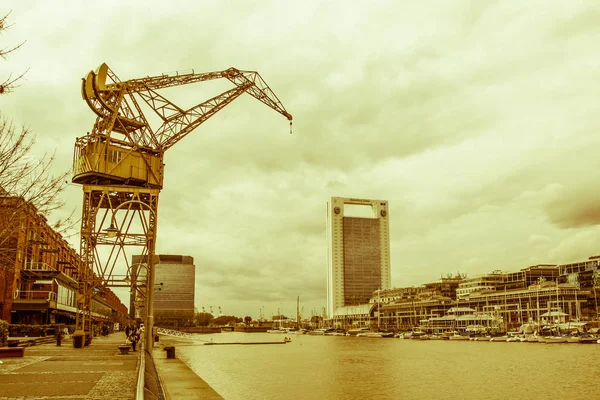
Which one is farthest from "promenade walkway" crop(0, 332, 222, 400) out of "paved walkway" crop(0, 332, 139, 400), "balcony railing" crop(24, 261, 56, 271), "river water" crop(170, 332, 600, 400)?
"balcony railing" crop(24, 261, 56, 271)

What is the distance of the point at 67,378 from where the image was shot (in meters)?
22.0

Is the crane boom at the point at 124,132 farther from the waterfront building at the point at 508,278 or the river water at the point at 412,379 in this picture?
the waterfront building at the point at 508,278

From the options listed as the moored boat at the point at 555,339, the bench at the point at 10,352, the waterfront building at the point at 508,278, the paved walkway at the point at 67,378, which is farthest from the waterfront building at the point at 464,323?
the bench at the point at 10,352

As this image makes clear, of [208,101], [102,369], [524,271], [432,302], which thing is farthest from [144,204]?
[524,271]

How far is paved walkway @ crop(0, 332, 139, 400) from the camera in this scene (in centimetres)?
1783

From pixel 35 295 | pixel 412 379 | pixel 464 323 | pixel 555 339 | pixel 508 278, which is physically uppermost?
pixel 508 278

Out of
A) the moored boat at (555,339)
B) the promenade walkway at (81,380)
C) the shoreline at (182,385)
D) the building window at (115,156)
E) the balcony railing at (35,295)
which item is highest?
the building window at (115,156)

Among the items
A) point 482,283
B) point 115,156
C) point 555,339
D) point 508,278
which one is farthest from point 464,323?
point 115,156

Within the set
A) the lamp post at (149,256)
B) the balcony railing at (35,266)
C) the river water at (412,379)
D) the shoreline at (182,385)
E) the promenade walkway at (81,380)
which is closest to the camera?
the promenade walkway at (81,380)

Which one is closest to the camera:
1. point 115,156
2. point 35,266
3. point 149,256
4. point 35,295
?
point 149,256

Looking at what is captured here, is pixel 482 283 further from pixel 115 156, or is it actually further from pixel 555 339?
pixel 115 156

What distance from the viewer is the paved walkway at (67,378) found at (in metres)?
17.8

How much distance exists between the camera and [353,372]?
51.4 m

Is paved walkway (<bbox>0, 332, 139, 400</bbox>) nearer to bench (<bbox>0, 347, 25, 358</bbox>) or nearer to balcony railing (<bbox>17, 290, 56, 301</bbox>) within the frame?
bench (<bbox>0, 347, 25, 358</bbox>)
